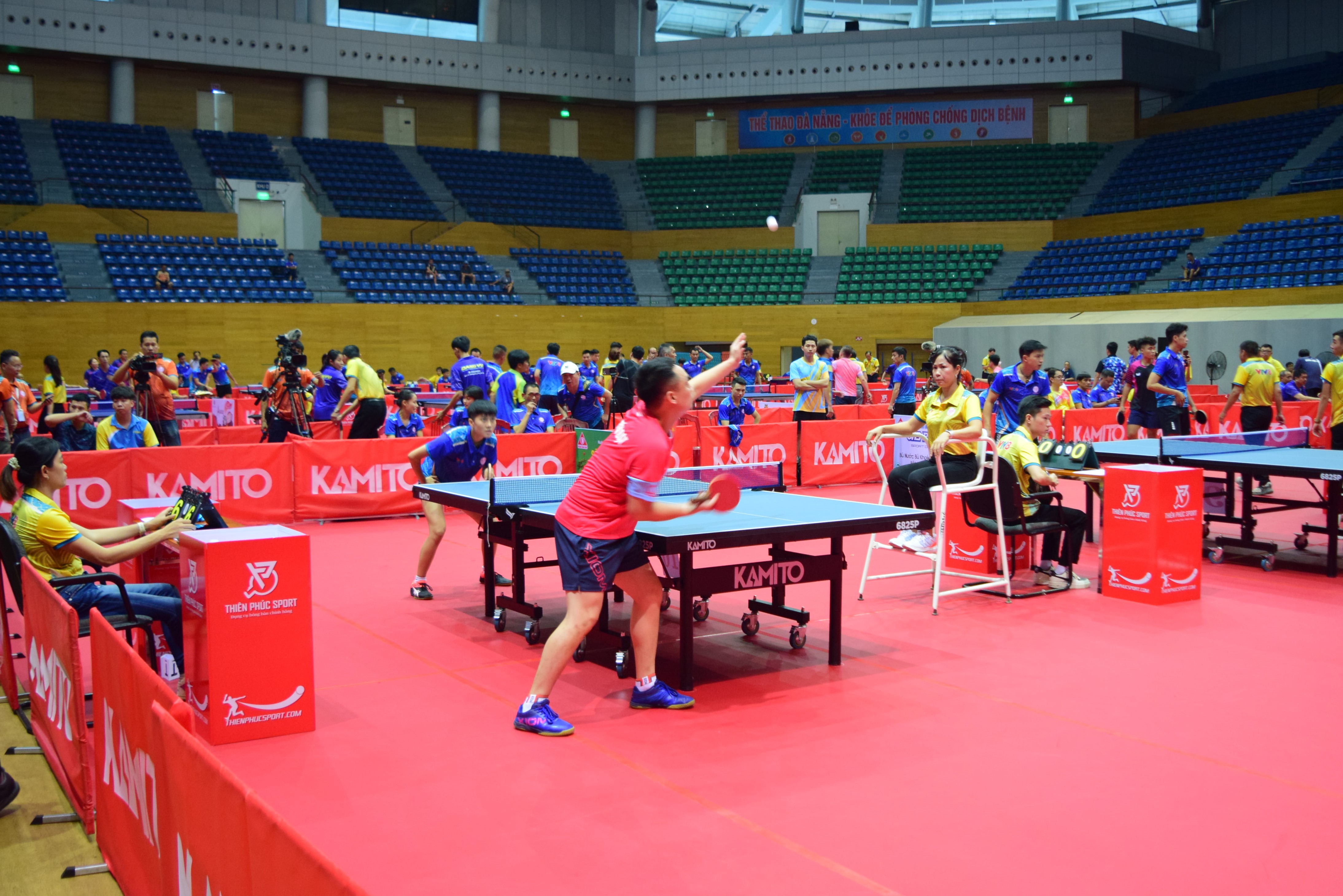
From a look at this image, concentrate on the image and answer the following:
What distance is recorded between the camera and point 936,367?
25.7 feet

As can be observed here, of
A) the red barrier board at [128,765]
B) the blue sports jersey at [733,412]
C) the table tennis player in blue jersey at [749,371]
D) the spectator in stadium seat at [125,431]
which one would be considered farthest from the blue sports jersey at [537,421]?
the table tennis player in blue jersey at [749,371]

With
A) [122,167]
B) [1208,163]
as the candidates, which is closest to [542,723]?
[122,167]

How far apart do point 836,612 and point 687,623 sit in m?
0.99

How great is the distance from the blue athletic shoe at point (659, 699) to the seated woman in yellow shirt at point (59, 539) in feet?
7.50

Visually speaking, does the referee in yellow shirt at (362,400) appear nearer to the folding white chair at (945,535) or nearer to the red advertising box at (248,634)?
the folding white chair at (945,535)

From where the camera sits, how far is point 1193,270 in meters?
26.8

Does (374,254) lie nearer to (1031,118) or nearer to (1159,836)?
(1031,118)

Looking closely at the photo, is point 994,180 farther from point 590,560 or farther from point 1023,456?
point 590,560

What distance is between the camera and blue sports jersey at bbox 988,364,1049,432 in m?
10.5

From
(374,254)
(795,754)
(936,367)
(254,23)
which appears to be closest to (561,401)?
(936,367)

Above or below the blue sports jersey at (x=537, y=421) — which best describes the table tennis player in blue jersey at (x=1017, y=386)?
above

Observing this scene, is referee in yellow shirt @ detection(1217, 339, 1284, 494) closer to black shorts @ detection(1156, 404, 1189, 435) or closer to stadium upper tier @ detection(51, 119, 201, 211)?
black shorts @ detection(1156, 404, 1189, 435)

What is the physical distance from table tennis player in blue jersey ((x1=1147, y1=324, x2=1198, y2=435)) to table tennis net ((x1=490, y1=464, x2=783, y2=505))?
16.2 ft

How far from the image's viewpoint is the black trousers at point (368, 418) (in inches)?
489
